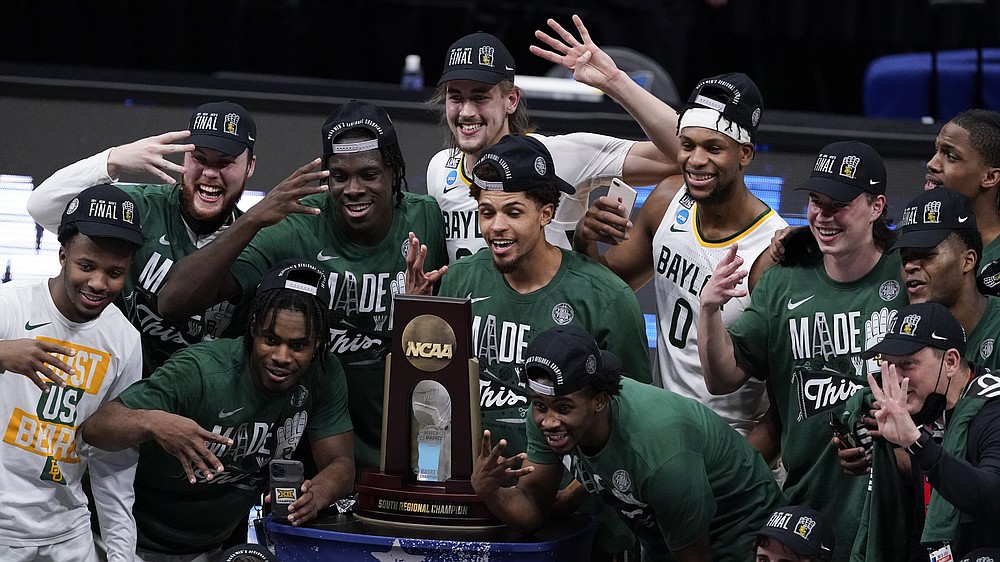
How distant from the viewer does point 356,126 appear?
4.95 metres

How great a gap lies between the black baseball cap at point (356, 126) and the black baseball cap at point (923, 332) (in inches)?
71.0

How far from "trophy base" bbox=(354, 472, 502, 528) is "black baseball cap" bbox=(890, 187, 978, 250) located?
59.5 inches

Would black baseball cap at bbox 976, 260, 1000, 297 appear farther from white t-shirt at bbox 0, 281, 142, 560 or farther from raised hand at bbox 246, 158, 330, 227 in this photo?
white t-shirt at bbox 0, 281, 142, 560

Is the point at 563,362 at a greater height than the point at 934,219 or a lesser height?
lesser

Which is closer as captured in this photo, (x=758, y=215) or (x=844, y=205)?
(x=844, y=205)

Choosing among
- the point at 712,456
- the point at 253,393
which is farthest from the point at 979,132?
the point at 253,393

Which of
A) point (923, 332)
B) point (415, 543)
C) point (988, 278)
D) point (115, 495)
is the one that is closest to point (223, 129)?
point (115, 495)

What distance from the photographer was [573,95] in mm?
6953

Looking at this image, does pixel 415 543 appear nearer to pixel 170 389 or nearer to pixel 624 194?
pixel 170 389

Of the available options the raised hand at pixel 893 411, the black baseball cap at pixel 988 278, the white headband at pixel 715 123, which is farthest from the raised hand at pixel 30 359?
the black baseball cap at pixel 988 278

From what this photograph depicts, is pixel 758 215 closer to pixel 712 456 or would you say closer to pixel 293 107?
pixel 712 456

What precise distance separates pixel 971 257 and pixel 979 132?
25.7 inches

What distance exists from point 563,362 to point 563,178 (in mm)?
1209

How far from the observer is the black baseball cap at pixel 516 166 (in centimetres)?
465
